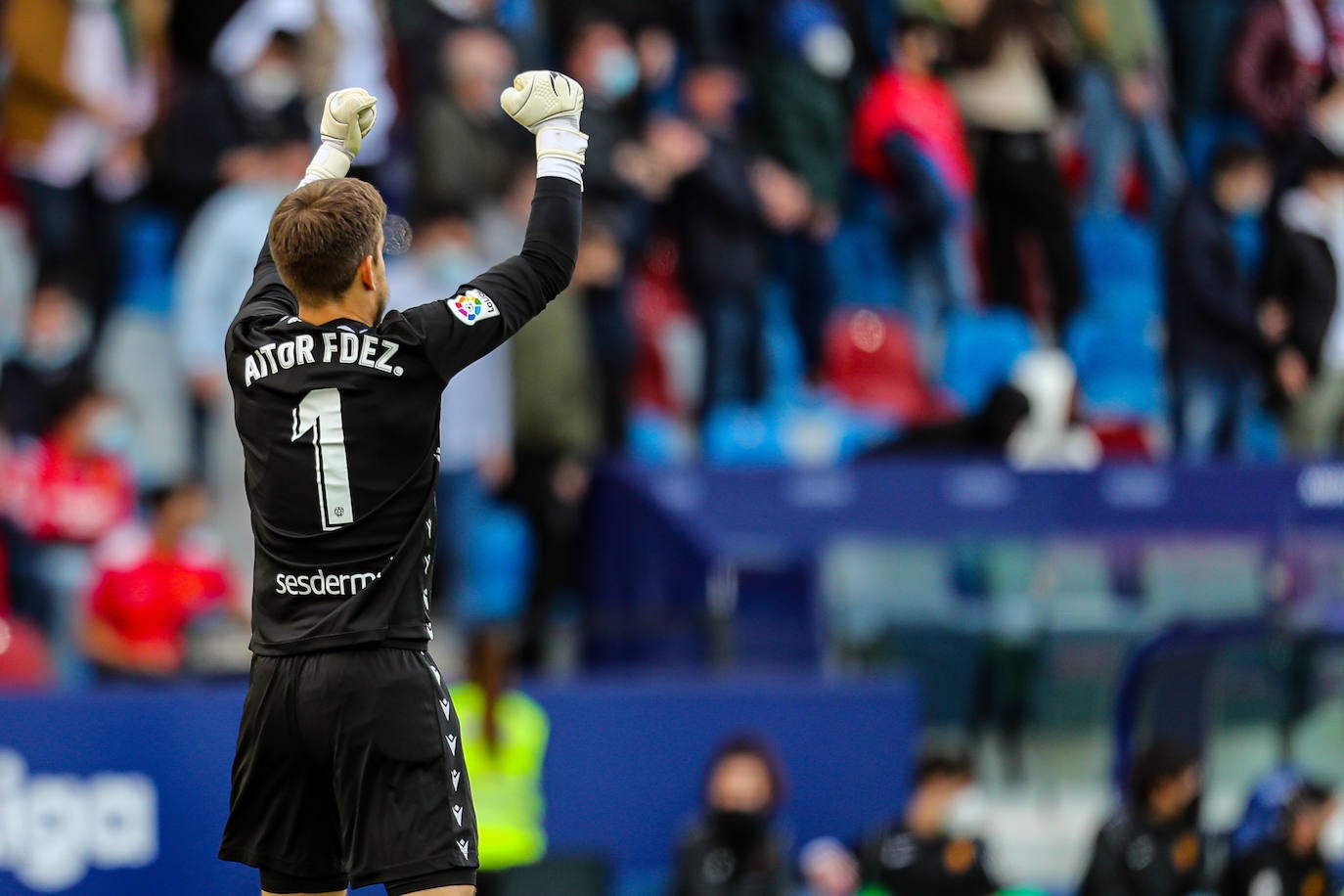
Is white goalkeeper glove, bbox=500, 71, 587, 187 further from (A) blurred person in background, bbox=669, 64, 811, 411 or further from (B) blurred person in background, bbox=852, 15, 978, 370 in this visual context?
(B) blurred person in background, bbox=852, 15, 978, 370

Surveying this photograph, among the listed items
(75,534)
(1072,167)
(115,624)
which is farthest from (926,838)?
(1072,167)

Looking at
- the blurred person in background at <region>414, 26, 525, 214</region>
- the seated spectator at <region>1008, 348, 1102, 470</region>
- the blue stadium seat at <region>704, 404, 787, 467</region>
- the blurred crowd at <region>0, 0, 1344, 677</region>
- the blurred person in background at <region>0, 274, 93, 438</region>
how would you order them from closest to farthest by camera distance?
the blurred person in background at <region>0, 274, 93, 438</region>, the blurred crowd at <region>0, 0, 1344, 677</region>, the blurred person in background at <region>414, 26, 525, 214</region>, the seated spectator at <region>1008, 348, 1102, 470</region>, the blue stadium seat at <region>704, 404, 787, 467</region>

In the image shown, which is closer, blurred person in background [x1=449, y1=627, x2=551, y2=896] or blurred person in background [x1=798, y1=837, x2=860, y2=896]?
blurred person in background [x1=449, y1=627, x2=551, y2=896]

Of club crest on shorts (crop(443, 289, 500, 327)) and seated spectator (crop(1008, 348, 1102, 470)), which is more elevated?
seated spectator (crop(1008, 348, 1102, 470))

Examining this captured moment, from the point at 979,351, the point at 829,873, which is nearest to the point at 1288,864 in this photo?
the point at 829,873

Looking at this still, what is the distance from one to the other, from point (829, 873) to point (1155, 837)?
128 cm

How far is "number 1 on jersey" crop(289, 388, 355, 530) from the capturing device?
4.14 meters

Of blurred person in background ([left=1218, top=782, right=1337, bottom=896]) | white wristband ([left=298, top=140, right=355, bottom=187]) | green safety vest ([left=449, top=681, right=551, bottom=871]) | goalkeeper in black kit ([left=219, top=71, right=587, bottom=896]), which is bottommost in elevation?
blurred person in background ([left=1218, top=782, right=1337, bottom=896])

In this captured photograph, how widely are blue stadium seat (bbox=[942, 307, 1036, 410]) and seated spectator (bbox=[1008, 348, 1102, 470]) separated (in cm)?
84

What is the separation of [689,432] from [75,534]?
3755 mm

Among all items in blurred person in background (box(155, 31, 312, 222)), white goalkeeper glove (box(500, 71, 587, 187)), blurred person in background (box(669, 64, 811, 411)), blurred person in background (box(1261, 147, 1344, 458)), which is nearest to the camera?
white goalkeeper glove (box(500, 71, 587, 187))

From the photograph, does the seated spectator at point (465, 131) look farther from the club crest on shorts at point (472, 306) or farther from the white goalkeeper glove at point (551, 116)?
the club crest on shorts at point (472, 306)

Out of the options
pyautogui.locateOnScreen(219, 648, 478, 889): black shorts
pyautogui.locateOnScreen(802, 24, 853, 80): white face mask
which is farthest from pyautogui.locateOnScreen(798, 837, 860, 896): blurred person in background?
pyautogui.locateOnScreen(802, 24, 853, 80): white face mask

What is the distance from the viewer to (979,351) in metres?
12.8
